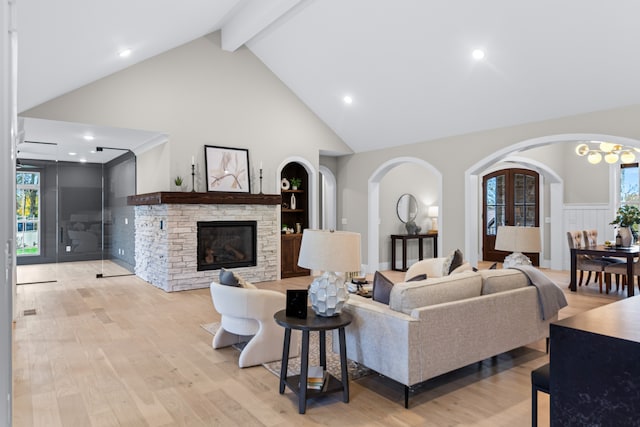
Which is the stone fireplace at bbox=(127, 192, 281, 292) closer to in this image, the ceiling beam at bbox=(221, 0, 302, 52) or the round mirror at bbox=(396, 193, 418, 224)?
the ceiling beam at bbox=(221, 0, 302, 52)

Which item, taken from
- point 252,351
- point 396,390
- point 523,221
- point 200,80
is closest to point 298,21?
point 200,80

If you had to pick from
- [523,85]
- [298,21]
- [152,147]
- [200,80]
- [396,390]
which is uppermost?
[298,21]

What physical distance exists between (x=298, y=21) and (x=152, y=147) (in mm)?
3347

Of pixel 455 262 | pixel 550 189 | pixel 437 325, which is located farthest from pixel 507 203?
pixel 437 325

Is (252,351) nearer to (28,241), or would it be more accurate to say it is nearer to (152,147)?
(152,147)

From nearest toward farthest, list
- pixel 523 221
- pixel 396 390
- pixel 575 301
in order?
pixel 396 390, pixel 575 301, pixel 523 221

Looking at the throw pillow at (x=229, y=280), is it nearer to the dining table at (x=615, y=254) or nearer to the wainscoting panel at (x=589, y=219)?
the dining table at (x=615, y=254)

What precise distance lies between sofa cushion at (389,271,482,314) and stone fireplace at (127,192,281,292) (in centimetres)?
456

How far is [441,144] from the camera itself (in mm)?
7379

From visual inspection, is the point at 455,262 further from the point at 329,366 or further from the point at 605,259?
the point at 605,259

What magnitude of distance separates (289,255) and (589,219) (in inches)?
245

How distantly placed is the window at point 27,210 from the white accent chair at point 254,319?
23.2 ft

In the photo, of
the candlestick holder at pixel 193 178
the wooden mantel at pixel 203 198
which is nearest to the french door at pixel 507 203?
the wooden mantel at pixel 203 198

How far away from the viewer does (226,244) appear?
288 inches
